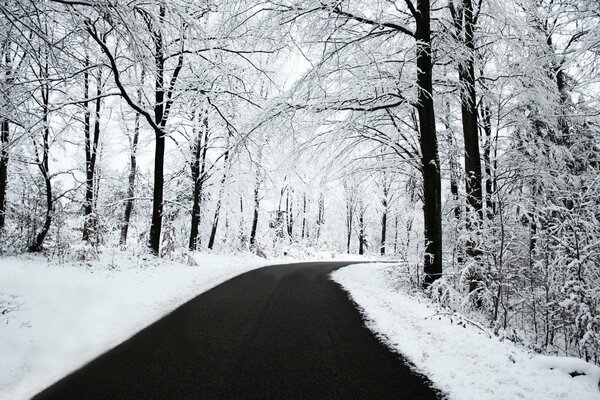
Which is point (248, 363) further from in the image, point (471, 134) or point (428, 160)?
point (471, 134)

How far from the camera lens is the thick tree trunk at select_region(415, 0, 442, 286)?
802 cm

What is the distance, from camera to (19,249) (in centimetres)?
890

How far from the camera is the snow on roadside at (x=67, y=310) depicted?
368 centimetres

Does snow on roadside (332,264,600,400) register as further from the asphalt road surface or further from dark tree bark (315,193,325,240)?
dark tree bark (315,193,325,240)

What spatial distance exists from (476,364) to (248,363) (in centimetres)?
257

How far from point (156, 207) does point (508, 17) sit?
11876 mm

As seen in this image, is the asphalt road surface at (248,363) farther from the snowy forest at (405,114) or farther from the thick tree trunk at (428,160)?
the thick tree trunk at (428,160)

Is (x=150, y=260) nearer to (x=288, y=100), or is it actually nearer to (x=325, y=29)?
(x=288, y=100)

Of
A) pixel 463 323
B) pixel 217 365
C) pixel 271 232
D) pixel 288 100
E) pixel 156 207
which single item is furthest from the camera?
pixel 271 232

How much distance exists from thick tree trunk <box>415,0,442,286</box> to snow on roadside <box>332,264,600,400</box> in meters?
2.53

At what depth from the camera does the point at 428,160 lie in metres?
8.12

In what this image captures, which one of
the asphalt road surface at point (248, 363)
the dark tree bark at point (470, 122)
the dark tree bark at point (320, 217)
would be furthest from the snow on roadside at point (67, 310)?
the dark tree bark at point (320, 217)

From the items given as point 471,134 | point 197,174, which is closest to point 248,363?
point 471,134

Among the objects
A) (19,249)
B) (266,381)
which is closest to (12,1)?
(266,381)
